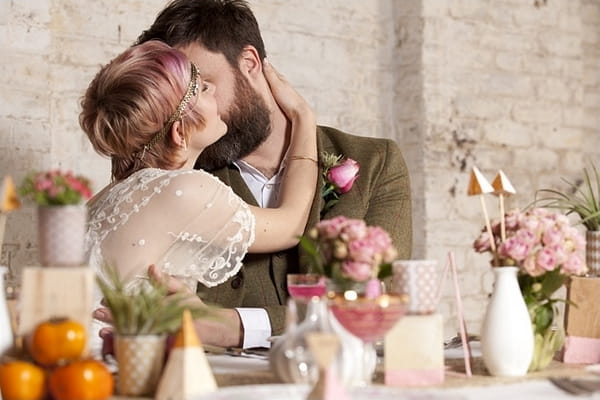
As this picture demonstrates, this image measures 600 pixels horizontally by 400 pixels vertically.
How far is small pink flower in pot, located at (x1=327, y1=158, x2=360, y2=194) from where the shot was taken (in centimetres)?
340

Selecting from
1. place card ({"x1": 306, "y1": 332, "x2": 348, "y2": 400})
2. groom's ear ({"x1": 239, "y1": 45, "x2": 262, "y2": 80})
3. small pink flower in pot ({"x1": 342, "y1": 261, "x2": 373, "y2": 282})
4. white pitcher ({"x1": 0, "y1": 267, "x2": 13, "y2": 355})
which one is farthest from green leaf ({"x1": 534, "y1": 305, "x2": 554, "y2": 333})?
groom's ear ({"x1": 239, "y1": 45, "x2": 262, "y2": 80})

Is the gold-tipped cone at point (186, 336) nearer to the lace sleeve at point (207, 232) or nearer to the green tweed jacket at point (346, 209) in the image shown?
the lace sleeve at point (207, 232)

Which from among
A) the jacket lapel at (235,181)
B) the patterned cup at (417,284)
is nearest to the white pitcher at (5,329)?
the patterned cup at (417,284)

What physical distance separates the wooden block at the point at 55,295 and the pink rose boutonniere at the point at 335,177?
165 cm

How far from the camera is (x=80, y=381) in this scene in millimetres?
1715

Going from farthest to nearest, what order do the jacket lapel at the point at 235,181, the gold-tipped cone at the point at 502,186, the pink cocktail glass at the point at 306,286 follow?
the jacket lapel at the point at 235,181 < the gold-tipped cone at the point at 502,186 < the pink cocktail glass at the point at 306,286

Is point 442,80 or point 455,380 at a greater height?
point 442,80

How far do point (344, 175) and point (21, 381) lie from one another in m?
1.82

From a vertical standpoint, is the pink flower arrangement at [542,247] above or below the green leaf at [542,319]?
above

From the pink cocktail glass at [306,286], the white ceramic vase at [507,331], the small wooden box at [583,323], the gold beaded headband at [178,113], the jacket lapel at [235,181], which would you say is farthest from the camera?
the jacket lapel at [235,181]

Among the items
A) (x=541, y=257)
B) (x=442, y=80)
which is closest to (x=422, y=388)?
(x=541, y=257)

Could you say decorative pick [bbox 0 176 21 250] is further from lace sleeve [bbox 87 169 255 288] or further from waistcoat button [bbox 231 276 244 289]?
waistcoat button [bbox 231 276 244 289]

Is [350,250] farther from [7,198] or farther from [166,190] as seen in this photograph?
[166,190]

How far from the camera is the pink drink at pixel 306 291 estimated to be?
1.99 m
